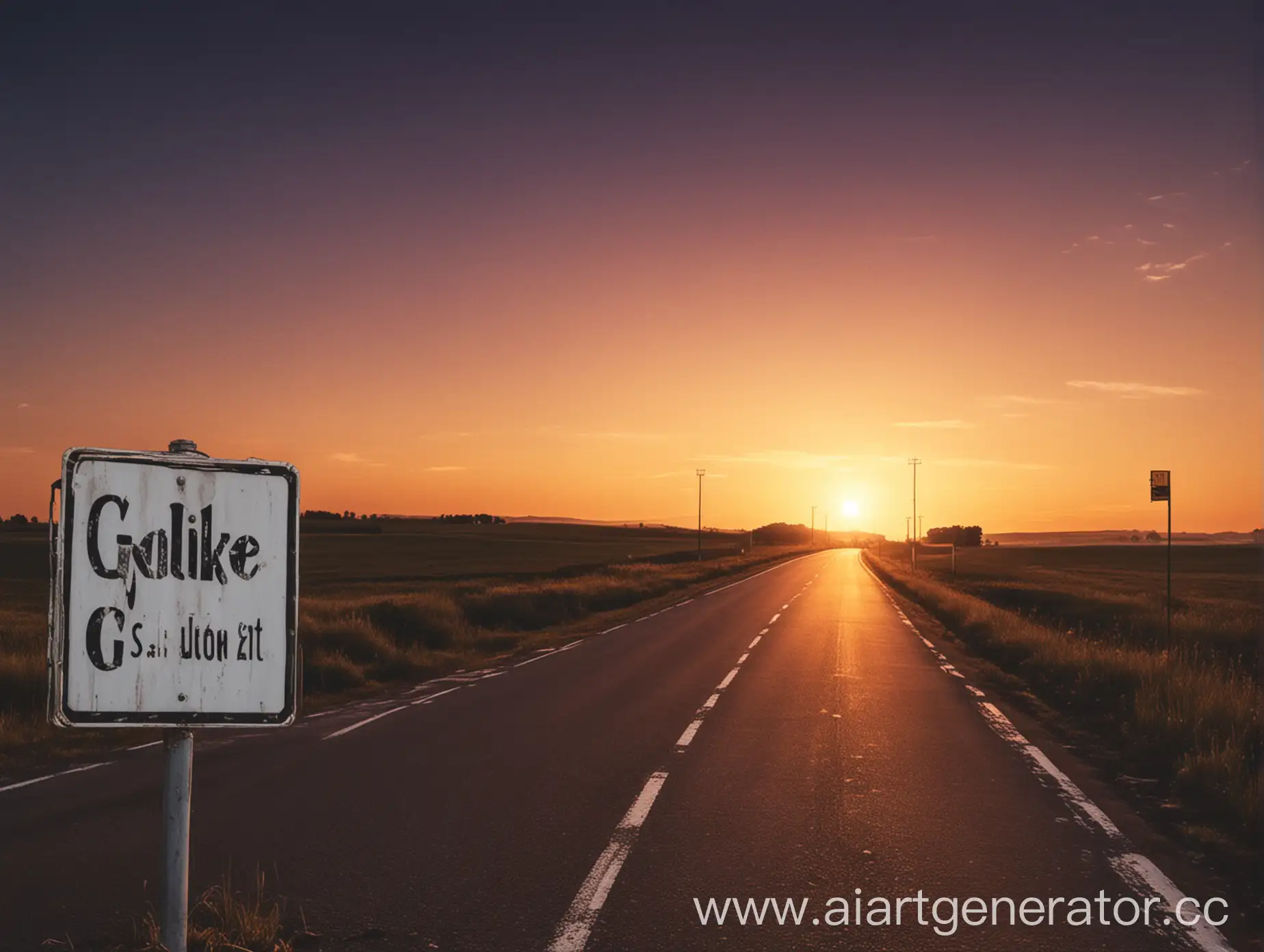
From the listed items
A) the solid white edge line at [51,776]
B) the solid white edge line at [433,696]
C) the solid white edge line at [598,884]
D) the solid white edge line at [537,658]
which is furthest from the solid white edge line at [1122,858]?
the solid white edge line at [537,658]

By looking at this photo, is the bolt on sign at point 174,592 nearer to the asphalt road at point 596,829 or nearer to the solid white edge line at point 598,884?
the asphalt road at point 596,829

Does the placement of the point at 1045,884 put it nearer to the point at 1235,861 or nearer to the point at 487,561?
the point at 1235,861

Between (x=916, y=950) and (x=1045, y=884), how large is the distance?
141cm

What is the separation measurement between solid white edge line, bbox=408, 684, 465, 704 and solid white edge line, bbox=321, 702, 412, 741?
1.06 ft

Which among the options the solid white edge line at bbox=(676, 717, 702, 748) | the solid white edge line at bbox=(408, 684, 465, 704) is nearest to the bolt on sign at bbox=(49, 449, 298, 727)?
the solid white edge line at bbox=(676, 717, 702, 748)

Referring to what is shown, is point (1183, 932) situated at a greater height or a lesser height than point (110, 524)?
lesser

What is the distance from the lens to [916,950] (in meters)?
4.80

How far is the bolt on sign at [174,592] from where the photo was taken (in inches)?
133

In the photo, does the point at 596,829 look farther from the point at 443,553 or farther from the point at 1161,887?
the point at 443,553

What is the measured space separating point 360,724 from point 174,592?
8528mm

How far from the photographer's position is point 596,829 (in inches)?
267

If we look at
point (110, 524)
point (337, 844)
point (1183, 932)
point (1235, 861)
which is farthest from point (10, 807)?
point (1235, 861)

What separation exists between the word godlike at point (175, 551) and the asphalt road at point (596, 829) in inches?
96.7

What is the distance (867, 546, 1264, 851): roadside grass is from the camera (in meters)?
7.51
